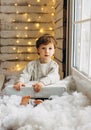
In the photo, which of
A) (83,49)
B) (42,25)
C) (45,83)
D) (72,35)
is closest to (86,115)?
(45,83)

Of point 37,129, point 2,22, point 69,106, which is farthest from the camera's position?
point 2,22

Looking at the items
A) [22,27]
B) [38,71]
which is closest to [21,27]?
[22,27]

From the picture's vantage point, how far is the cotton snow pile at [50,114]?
1.16 m

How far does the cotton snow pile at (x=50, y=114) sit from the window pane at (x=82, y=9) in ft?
1.81

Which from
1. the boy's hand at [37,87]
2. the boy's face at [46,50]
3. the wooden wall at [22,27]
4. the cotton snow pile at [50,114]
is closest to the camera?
the cotton snow pile at [50,114]

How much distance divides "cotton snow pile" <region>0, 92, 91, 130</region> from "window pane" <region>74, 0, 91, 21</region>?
552mm

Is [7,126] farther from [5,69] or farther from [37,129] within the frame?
[5,69]

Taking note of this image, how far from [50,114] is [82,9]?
896 millimetres

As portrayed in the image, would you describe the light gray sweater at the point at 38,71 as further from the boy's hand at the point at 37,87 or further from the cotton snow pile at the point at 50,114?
the cotton snow pile at the point at 50,114

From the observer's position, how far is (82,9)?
1.89 meters

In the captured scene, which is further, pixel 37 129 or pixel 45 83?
pixel 45 83

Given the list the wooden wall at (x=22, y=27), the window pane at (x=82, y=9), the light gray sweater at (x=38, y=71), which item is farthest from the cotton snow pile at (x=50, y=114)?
the wooden wall at (x=22, y=27)

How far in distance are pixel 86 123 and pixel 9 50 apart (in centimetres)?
207

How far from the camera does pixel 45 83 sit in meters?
1.79
